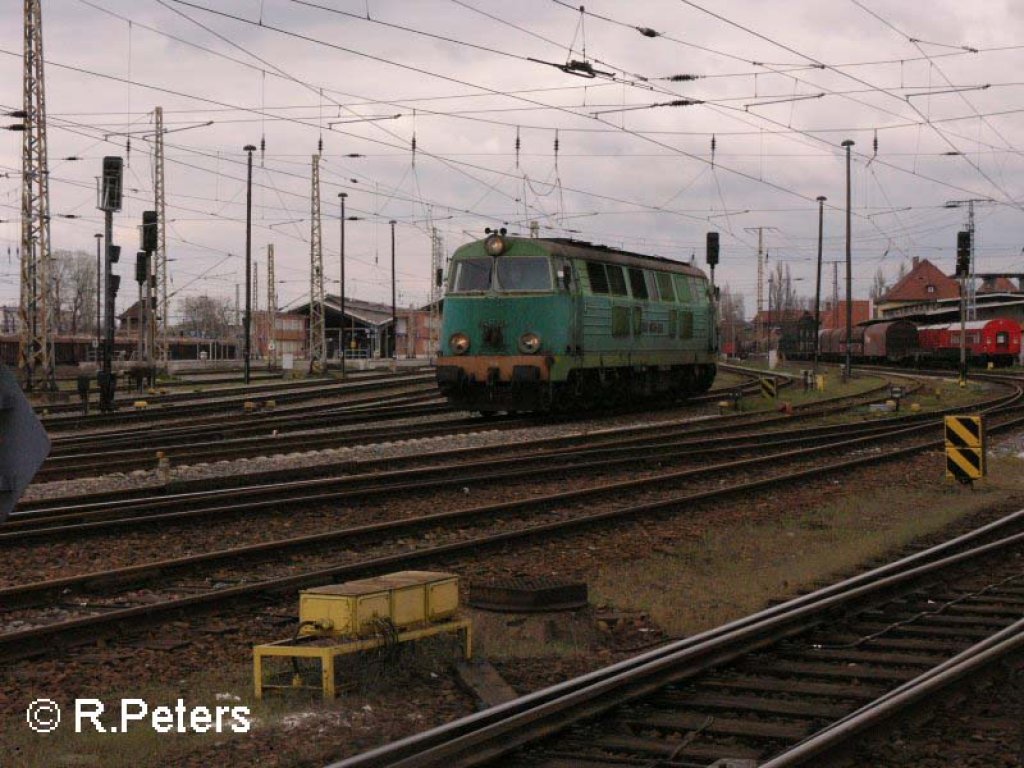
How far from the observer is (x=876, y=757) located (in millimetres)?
6301

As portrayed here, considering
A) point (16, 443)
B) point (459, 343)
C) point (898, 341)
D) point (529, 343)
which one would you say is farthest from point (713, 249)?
point (16, 443)

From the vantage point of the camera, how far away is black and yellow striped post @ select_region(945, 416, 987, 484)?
18.4 metres

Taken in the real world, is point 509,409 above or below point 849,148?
below

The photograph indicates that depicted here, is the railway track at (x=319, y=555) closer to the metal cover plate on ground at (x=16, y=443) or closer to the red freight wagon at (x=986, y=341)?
the metal cover plate on ground at (x=16, y=443)

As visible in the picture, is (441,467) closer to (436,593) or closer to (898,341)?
(436,593)

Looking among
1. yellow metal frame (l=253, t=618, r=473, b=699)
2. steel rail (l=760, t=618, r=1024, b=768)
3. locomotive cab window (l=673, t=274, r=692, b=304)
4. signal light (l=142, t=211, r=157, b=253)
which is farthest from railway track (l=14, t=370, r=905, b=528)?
signal light (l=142, t=211, r=157, b=253)

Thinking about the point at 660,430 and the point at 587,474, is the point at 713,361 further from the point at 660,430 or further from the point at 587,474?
the point at 587,474

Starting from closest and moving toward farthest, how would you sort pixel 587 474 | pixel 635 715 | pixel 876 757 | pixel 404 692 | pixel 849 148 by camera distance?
1. pixel 876 757
2. pixel 635 715
3. pixel 404 692
4. pixel 587 474
5. pixel 849 148

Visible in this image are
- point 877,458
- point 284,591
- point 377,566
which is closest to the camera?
point 284,591

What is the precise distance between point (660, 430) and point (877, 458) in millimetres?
5945

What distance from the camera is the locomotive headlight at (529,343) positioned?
26.2 meters

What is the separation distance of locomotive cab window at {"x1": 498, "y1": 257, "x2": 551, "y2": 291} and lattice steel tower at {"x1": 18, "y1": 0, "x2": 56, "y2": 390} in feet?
54.5

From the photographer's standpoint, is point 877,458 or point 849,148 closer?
point 877,458

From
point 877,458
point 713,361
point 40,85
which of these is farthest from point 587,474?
point 40,85
